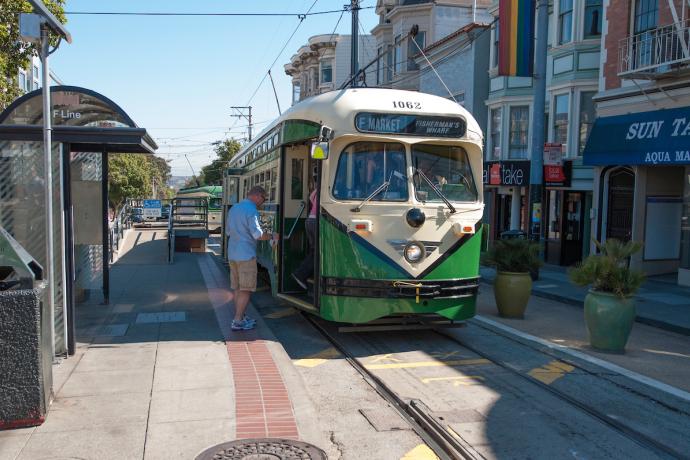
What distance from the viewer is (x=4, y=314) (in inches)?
190

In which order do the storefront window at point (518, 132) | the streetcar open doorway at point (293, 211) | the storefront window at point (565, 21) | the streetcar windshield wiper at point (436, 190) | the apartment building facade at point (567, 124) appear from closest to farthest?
the streetcar windshield wiper at point (436, 190) < the streetcar open doorway at point (293, 211) < the apartment building facade at point (567, 124) < the storefront window at point (565, 21) < the storefront window at point (518, 132)

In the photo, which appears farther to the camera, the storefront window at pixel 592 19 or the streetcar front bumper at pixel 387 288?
the storefront window at pixel 592 19

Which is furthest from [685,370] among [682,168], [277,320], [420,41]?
[420,41]

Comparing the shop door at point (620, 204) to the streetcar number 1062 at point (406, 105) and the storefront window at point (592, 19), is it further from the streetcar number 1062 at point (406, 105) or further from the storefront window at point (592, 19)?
the streetcar number 1062 at point (406, 105)

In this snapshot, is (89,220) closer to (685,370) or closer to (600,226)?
(685,370)

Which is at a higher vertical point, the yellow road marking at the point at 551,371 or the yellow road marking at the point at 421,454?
the yellow road marking at the point at 551,371

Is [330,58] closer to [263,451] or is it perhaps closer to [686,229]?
[686,229]

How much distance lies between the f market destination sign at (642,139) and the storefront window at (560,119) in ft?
10.7

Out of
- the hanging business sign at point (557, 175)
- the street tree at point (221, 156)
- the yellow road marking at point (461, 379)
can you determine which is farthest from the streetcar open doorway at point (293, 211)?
the street tree at point (221, 156)

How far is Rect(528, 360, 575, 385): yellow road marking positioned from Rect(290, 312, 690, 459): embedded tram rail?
9cm

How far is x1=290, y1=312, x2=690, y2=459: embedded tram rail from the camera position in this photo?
4934 mm

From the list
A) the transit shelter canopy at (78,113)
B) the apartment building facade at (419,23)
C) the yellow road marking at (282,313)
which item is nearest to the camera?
the transit shelter canopy at (78,113)

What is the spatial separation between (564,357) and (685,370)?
135 centimetres

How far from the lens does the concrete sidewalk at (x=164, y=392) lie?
4.86m
